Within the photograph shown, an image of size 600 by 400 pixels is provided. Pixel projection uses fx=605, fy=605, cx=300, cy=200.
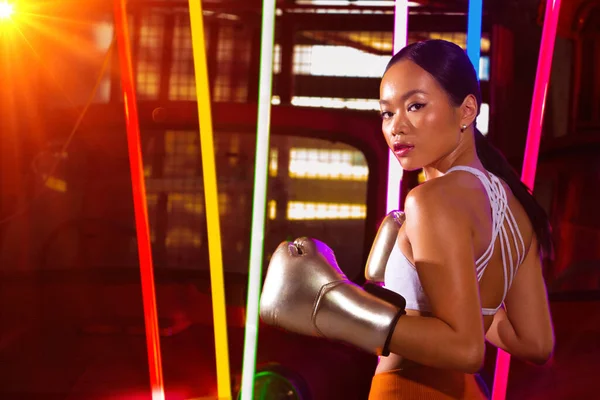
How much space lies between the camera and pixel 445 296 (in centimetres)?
109

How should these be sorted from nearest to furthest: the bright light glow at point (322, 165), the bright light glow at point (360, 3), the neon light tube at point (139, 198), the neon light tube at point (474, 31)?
the neon light tube at point (474, 31)
the neon light tube at point (139, 198)
the bright light glow at point (322, 165)
the bright light glow at point (360, 3)

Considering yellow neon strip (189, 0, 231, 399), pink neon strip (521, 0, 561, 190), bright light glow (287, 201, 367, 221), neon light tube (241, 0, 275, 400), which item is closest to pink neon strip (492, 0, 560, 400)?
pink neon strip (521, 0, 561, 190)

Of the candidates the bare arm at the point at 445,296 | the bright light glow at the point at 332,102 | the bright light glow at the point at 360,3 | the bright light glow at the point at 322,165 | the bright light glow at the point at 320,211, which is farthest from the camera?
the bright light glow at the point at 332,102

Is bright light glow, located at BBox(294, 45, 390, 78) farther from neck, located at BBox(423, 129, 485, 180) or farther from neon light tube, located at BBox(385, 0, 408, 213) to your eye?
neck, located at BBox(423, 129, 485, 180)

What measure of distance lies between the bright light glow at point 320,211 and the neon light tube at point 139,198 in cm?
233

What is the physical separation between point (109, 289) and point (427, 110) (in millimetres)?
1879

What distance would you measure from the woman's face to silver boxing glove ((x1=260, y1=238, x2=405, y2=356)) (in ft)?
0.91

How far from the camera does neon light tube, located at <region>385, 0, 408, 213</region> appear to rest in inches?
60.7

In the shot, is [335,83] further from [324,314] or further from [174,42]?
[324,314]

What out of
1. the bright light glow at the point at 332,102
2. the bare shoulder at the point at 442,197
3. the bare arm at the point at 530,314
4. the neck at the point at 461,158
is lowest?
the bare arm at the point at 530,314

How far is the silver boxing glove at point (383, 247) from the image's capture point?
1521mm

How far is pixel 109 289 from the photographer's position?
2646mm

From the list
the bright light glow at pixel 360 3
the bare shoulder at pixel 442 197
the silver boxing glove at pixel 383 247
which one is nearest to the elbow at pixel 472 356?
the bare shoulder at pixel 442 197

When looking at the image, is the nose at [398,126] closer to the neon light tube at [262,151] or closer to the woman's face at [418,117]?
the woman's face at [418,117]
